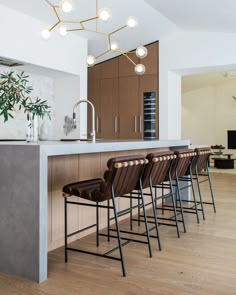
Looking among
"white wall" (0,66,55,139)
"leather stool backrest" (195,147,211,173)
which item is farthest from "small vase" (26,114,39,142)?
"white wall" (0,66,55,139)

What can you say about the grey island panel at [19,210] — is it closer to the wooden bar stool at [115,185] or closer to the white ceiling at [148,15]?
the wooden bar stool at [115,185]

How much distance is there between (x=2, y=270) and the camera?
2.64m

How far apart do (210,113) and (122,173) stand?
36.6ft

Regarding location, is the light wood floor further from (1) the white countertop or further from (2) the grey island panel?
(1) the white countertop

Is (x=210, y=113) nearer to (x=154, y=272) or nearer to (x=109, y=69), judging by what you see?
(x=109, y=69)

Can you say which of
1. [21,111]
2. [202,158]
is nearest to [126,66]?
[21,111]

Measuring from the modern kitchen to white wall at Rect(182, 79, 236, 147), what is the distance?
5.33 metres

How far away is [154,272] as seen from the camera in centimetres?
264

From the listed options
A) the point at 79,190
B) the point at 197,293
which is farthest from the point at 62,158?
the point at 197,293

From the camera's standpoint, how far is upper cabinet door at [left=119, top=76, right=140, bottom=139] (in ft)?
24.9

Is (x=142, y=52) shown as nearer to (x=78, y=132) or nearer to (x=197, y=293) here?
(x=78, y=132)

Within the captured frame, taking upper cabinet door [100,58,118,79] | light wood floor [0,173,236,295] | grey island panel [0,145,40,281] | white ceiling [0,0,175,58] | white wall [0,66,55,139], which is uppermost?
white ceiling [0,0,175,58]

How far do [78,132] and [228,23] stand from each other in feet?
10.1

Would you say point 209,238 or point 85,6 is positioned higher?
point 85,6
